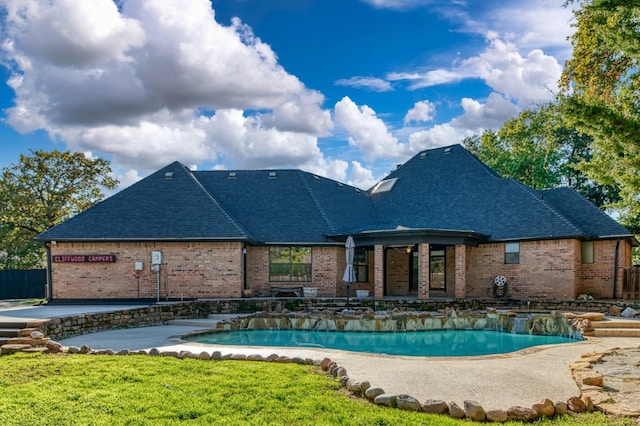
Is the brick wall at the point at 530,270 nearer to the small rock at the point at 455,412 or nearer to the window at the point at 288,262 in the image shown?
the window at the point at 288,262

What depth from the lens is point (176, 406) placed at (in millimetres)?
5707

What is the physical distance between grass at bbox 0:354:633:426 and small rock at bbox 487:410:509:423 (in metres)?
0.32

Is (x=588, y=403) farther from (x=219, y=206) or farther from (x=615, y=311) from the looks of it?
(x=219, y=206)

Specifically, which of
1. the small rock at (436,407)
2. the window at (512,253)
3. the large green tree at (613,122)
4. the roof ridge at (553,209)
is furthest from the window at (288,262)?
the small rock at (436,407)

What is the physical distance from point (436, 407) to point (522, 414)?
0.94m

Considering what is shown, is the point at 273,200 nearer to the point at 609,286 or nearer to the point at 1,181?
the point at 609,286

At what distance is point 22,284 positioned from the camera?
26047mm

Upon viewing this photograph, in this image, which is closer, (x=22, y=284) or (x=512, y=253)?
(x=512, y=253)

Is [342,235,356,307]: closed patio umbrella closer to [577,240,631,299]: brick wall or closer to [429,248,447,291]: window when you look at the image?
[429,248,447,291]: window

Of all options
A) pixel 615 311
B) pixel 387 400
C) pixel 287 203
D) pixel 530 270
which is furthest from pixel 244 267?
pixel 387 400

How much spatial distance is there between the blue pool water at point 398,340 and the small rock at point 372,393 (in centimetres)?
525

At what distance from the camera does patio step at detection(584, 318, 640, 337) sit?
1297cm

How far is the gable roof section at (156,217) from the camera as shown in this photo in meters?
19.5

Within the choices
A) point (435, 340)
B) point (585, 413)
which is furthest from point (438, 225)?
point (585, 413)
